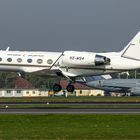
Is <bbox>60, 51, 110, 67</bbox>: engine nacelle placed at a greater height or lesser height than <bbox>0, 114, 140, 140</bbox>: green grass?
greater

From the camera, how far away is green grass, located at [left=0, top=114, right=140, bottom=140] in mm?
34438

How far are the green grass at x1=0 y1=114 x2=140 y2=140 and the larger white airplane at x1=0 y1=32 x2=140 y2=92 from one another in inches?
1012

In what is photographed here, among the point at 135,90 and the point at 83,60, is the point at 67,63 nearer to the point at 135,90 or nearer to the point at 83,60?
the point at 83,60

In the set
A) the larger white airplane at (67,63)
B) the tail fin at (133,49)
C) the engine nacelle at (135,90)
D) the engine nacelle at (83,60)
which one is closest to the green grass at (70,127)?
the engine nacelle at (83,60)

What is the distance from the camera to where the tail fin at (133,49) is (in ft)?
247

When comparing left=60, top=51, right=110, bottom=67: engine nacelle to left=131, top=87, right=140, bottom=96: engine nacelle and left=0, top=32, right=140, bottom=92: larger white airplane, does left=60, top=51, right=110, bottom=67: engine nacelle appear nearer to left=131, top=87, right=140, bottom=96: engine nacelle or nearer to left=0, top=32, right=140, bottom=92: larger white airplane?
left=0, top=32, right=140, bottom=92: larger white airplane

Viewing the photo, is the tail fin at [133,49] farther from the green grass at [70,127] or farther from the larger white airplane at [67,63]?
the green grass at [70,127]

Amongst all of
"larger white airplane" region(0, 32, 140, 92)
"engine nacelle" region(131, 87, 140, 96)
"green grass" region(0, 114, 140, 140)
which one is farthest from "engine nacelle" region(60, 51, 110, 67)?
"engine nacelle" region(131, 87, 140, 96)

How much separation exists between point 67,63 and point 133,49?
26.4 ft

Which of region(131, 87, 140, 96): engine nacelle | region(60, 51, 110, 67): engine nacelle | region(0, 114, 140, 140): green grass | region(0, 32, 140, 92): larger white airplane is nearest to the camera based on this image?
region(0, 114, 140, 140): green grass

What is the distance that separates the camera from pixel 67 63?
7412cm

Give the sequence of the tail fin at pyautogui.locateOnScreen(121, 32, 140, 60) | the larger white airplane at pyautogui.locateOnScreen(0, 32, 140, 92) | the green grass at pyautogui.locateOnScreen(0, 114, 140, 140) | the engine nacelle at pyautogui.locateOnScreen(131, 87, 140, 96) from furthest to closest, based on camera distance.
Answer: the engine nacelle at pyautogui.locateOnScreen(131, 87, 140, 96)
the tail fin at pyautogui.locateOnScreen(121, 32, 140, 60)
the larger white airplane at pyautogui.locateOnScreen(0, 32, 140, 92)
the green grass at pyautogui.locateOnScreen(0, 114, 140, 140)

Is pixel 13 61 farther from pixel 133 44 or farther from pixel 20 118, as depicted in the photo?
pixel 20 118

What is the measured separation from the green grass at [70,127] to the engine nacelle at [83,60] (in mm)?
25409
